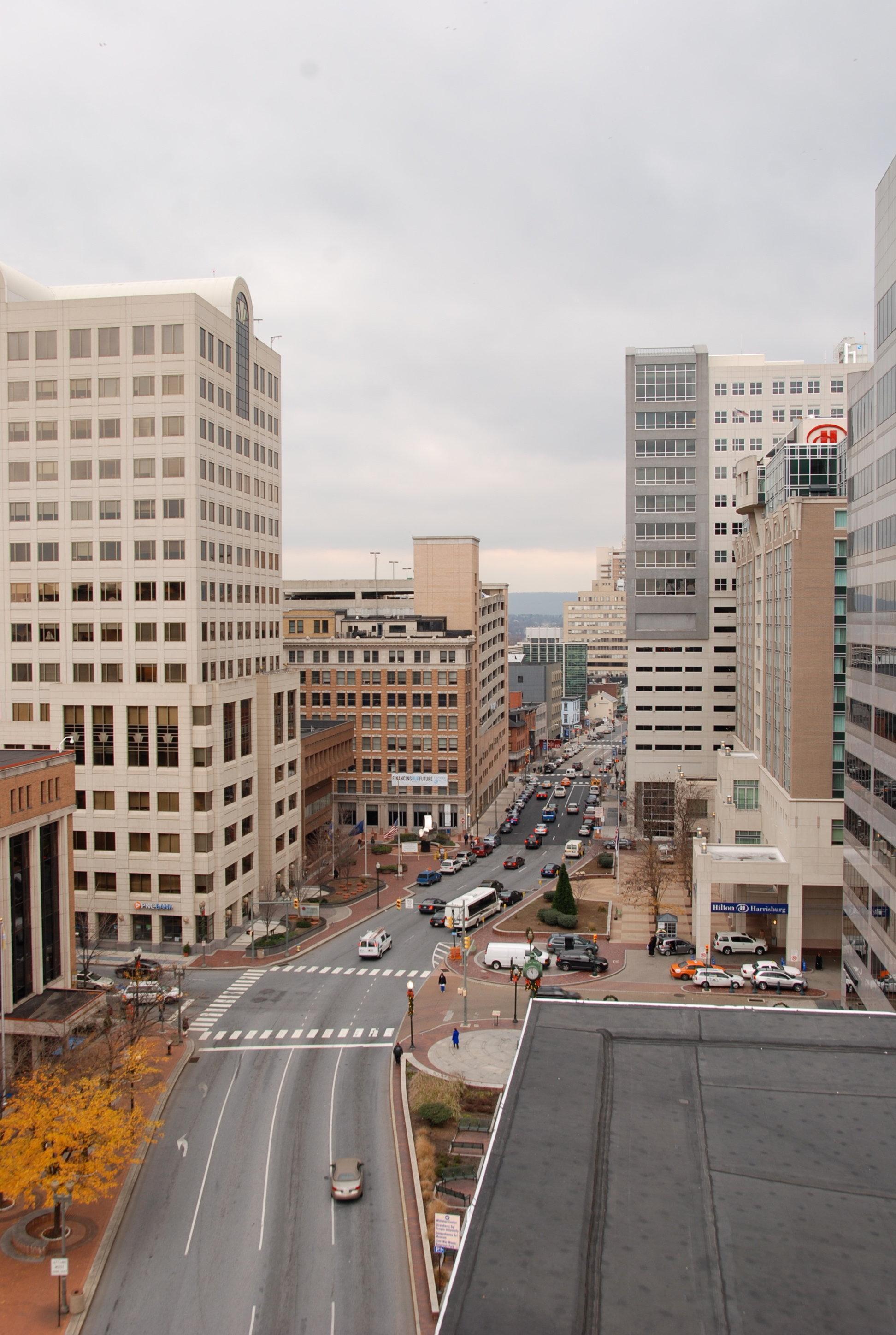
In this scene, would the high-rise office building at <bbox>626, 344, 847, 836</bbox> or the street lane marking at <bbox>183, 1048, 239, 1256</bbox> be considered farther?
Answer: the high-rise office building at <bbox>626, 344, 847, 836</bbox>

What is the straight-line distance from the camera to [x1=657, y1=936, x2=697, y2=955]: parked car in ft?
227

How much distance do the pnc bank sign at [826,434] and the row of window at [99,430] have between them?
1809 inches

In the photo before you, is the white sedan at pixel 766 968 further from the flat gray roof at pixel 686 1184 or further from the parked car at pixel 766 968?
the flat gray roof at pixel 686 1184

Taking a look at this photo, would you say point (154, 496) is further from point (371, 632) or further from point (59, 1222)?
point (371, 632)

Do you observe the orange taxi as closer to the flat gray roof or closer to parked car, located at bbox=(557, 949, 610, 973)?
parked car, located at bbox=(557, 949, 610, 973)

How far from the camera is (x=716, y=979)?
202 feet

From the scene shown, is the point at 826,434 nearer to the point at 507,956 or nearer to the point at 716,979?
the point at 716,979

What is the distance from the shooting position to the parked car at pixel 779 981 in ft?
199

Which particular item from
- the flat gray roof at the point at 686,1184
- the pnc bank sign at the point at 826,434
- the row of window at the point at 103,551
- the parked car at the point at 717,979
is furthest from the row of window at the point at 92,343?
the flat gray roof at the point at 686,1184

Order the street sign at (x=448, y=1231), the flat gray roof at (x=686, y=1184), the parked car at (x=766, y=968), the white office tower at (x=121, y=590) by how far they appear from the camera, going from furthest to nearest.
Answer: the white office tower at (x=121, y=590) < the parked car at (x=766, y=968) < the street sign at (x=448, y=1231) < the flat gray roof at (x=686, y=1184)

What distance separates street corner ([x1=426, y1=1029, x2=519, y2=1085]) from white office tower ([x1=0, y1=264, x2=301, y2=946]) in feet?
81.7

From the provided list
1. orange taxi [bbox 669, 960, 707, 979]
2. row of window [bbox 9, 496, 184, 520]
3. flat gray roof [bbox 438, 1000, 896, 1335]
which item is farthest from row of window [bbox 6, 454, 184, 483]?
flat gray roof [bbox 438, 1000, 896, 1335]

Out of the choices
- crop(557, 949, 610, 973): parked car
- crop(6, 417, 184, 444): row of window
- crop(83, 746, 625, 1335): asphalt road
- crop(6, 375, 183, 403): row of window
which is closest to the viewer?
crop(83, 746, 625, 1335): asphalt road

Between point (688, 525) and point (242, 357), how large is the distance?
5862 cm
